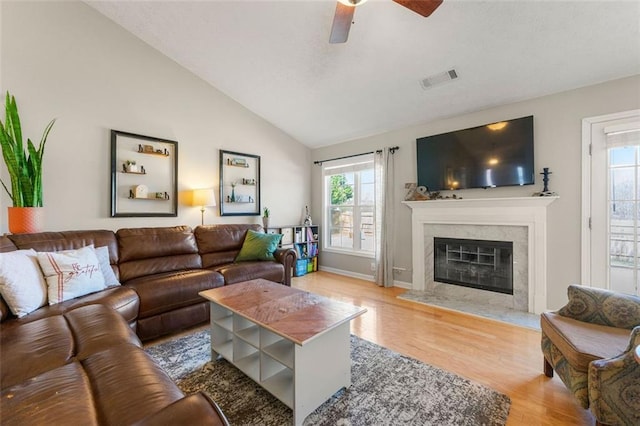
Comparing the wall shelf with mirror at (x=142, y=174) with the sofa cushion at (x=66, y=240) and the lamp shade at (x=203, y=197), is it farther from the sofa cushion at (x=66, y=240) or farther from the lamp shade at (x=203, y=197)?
the sofa cushion at (x=66, y=240)

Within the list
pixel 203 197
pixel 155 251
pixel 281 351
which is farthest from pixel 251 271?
pixel 281 351

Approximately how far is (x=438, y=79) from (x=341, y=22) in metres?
1.55

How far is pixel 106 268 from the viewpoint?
7.95ft

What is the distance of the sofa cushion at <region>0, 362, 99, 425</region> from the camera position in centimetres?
81

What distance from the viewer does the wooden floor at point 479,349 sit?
62.0 inches

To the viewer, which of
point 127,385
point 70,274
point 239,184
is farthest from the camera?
point 239,184

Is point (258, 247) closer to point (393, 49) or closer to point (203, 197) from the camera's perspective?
point (203, 197)

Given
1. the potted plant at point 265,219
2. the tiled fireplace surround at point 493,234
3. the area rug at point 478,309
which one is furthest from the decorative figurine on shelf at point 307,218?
the area rug at point 478,309

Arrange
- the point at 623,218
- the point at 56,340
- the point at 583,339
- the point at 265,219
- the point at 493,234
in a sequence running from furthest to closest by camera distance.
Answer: the point at 265,219
the point at 493,234
the point at 623,218
the point at 583,339
the point at 56,340

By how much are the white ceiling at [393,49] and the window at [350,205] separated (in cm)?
97

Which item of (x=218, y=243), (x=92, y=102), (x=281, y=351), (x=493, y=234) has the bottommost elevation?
(x=281, y=351)

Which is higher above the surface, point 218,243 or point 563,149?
point 563,149

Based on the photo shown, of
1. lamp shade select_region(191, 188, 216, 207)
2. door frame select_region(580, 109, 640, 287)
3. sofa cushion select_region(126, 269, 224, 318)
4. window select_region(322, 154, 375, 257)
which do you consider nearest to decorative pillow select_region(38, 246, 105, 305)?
sofa cushion select_region(126, 269, 224, 318)

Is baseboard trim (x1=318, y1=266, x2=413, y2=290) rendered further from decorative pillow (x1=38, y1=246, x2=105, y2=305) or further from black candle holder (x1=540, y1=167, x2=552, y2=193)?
decorative pillow (x1=38, y1=246, x2=105, y2=305)
